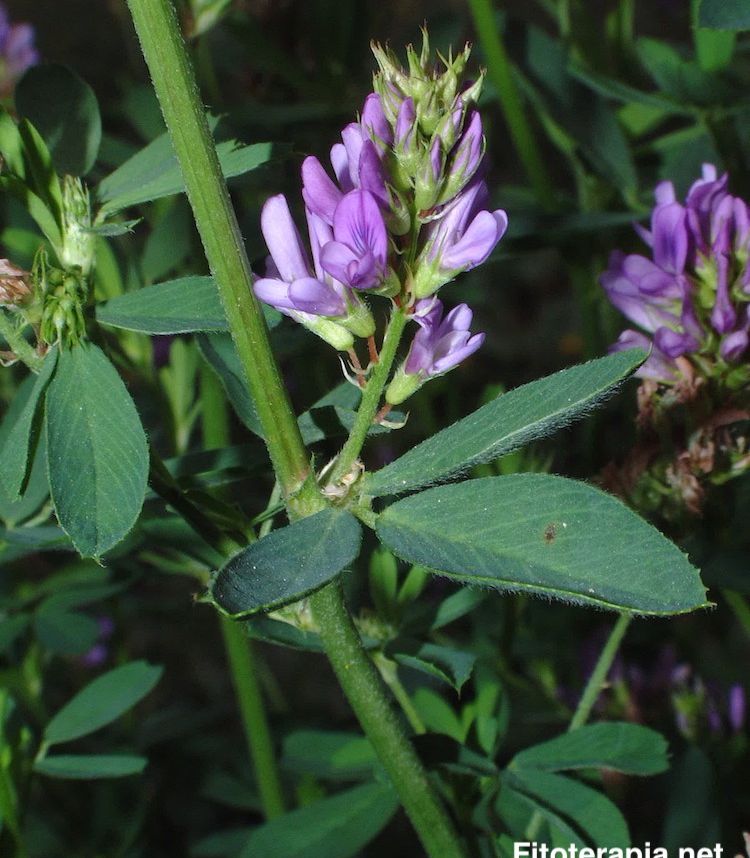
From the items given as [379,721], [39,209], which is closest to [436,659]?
[379,721]

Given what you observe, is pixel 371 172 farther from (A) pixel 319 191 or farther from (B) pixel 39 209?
(B) pixel 39 209

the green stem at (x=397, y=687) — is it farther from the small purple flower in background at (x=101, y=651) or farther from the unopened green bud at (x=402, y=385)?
the small purple flower in background at (x=101, y=651)

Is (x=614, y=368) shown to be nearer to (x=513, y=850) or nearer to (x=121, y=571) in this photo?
(x=513, y=850)

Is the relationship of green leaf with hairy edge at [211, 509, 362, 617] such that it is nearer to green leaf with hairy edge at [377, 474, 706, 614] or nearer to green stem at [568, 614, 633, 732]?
green leaf with hairy edge at [377, 474, 706, 614]

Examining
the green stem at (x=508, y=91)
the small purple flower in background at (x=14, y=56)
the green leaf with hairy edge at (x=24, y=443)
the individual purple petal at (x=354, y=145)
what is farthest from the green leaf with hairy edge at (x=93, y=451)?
the small purple flower in background at (x=14, y=56)

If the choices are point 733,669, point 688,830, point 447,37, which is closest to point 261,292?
point 688,830

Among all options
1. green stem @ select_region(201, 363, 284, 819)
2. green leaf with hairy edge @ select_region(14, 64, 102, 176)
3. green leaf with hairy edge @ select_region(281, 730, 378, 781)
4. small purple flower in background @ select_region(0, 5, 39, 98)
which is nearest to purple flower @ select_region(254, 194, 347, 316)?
green leaf with hairy edge @ select_region(14, 64, 102, 176)
